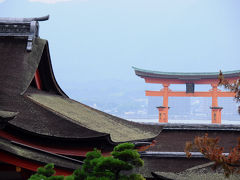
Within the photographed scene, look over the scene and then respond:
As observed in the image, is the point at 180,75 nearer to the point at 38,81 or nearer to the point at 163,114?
the point at 163,114

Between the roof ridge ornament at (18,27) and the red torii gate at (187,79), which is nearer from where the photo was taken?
the roof ridge ornament at (18,27)

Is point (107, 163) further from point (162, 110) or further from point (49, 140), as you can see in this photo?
point (162, 110)

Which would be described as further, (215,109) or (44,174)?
(215,109)

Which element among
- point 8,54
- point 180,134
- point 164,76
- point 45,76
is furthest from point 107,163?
point 164,76

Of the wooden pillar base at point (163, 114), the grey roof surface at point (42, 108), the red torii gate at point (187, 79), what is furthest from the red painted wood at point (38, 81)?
the wooden pillar base at point (163, 114)

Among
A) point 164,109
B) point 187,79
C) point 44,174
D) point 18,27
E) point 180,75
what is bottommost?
point 44,174

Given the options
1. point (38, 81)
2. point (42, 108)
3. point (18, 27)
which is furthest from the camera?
point (38, 81)

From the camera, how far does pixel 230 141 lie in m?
10.6

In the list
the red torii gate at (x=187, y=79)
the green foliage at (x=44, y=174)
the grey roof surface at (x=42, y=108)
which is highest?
the red torii gate at (x=187, y=79)

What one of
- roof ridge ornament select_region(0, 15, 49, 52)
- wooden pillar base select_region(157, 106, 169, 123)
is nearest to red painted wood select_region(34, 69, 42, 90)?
roof ridge ornament select_region(0, 15, 49, 52)

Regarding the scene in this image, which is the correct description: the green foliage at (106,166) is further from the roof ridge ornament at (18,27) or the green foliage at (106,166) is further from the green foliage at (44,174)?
the roof ridge ornament at (18,27)

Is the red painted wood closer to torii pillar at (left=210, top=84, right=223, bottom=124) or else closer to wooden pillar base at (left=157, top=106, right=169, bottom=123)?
wooden pillar base at (left=157, top=106, right=169, bottom=123)

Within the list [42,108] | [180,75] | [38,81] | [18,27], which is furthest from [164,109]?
[42,108]

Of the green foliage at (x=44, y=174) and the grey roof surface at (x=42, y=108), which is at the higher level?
the grey roof surface at (x=42, y=108)
